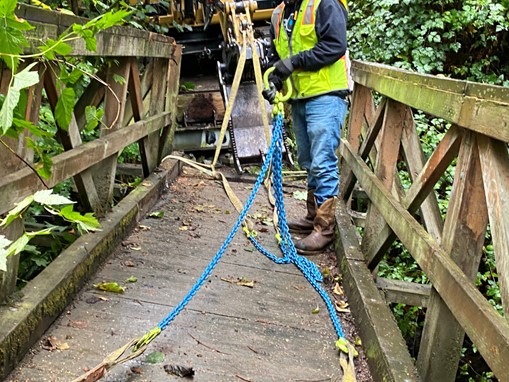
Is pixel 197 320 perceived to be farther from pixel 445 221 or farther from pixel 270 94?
pixel 270 94

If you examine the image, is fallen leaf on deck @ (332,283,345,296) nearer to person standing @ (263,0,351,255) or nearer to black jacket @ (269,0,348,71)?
person standing @ (263,0,351,255)

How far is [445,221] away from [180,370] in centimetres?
132

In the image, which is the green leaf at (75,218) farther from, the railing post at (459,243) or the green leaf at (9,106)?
the railing post at (459,243)

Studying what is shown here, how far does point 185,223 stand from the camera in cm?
452

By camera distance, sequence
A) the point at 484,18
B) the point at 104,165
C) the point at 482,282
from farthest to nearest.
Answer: the point at 484,18 < the point at 482,282 < the point at 104,165

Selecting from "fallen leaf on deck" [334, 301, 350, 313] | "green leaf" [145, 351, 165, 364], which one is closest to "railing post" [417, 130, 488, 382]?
"fallen leaf on deck" [334, 301, 350, 313]

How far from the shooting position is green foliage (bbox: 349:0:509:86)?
8.34m

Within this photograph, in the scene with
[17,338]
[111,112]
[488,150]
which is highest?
[488,150]

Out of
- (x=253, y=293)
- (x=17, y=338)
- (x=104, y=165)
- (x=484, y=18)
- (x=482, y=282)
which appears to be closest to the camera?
(x=17, y=338)

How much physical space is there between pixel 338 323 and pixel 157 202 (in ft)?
8.09

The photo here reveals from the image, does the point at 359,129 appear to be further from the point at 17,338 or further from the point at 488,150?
the point at 17,338

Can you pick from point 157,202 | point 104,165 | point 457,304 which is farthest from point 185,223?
point 457,304

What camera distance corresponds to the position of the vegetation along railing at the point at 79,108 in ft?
5.68

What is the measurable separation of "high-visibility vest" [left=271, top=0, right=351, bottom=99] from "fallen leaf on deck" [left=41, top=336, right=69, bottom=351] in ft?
8.04
